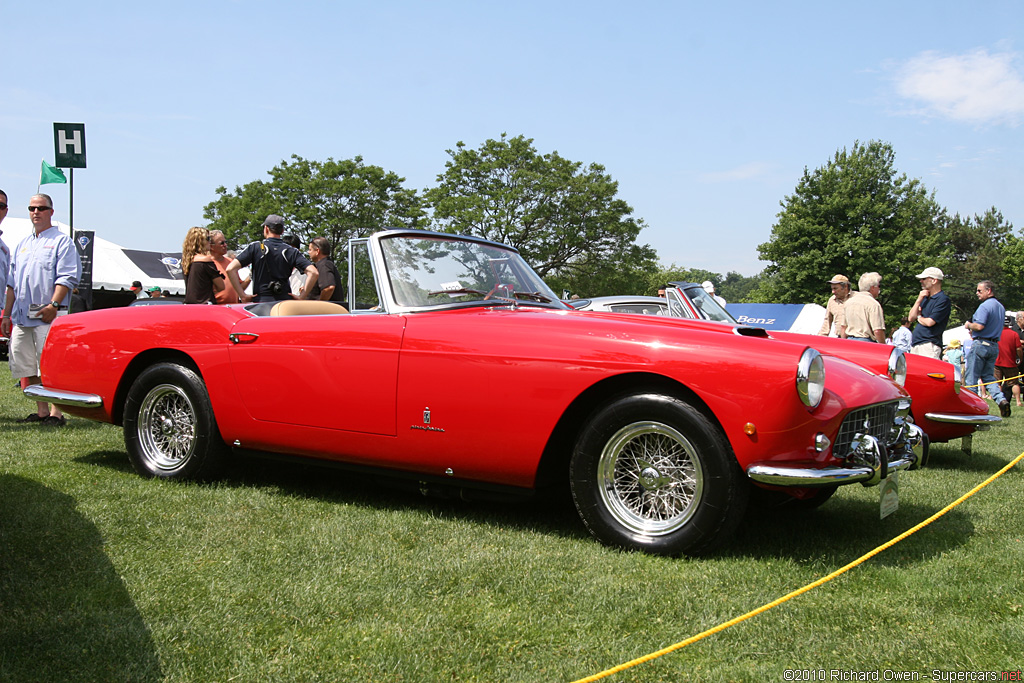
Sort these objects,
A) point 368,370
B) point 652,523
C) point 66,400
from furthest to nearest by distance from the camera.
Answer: point 66,400 < point 368,370 < point 652,523

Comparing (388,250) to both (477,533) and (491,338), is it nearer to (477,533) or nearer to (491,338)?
(491,338)

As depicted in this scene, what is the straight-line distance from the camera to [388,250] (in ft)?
13.9

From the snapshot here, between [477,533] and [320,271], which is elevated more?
[320,271]

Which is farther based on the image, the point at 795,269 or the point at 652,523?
the point at 795,269

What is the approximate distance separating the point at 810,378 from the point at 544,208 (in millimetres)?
37031

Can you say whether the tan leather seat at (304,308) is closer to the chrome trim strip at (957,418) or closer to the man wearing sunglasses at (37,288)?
the man wearing sunglasses at (37,288)

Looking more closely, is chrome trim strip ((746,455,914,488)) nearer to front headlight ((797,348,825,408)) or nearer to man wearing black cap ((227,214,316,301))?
front headlight ((797,348,825,408))

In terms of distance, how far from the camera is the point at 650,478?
326 centimetres

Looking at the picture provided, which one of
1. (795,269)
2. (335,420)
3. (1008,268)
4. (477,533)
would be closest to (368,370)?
(335,420)

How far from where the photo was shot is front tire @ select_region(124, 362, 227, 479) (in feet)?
14.4

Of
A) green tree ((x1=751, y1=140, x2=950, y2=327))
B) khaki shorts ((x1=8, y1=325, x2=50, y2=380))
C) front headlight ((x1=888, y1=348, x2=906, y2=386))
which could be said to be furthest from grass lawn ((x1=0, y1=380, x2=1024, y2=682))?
green tree ((x1=751, y1=140, x2=950, y2=327))

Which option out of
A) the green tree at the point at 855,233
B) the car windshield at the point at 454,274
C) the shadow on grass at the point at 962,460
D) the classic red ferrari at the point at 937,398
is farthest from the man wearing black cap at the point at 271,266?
the green tree at the point at 855,233

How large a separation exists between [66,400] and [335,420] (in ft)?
6.93

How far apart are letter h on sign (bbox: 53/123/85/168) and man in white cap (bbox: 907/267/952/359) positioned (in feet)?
40.5
